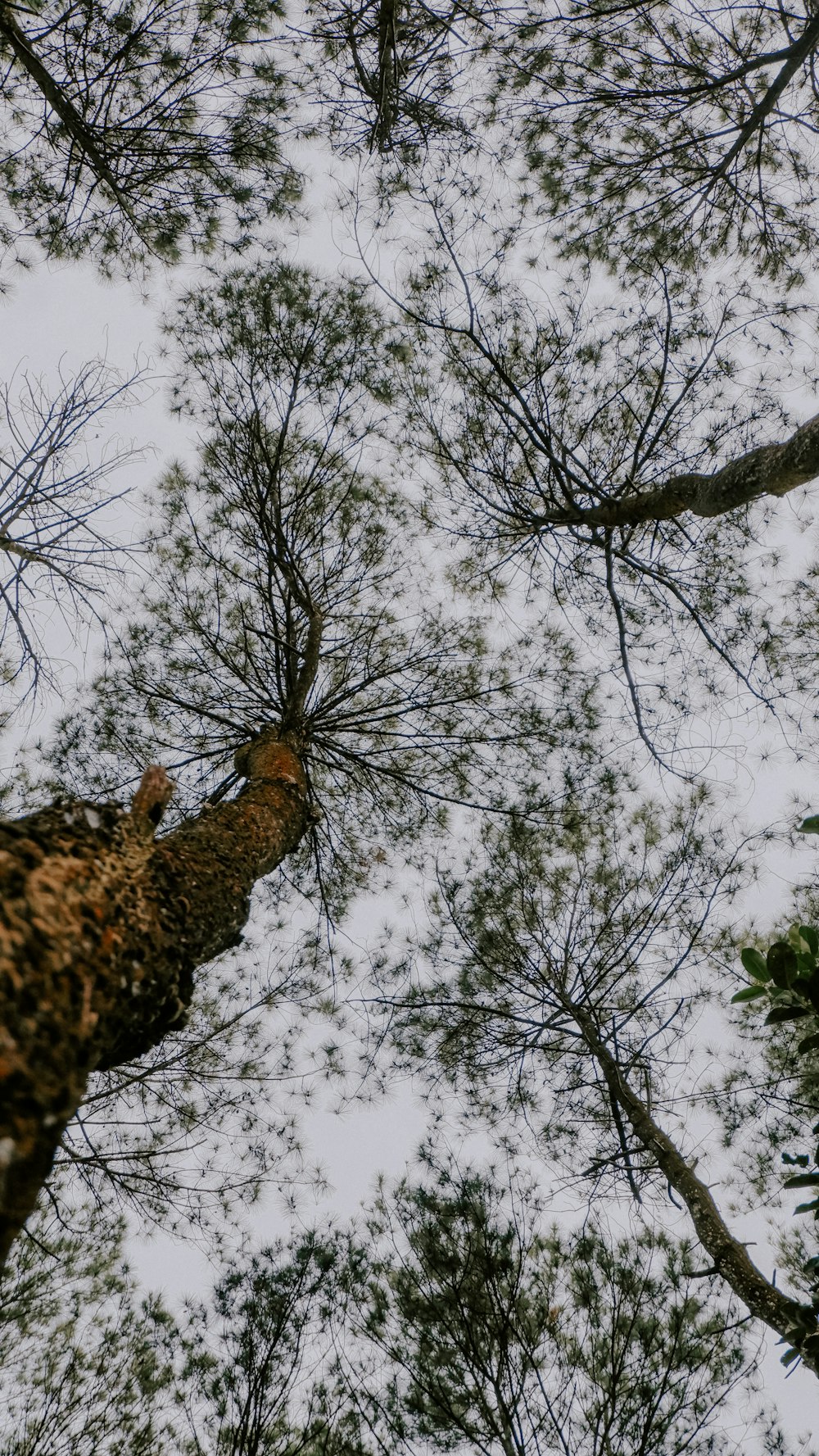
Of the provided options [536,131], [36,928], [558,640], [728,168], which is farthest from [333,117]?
[36,928]

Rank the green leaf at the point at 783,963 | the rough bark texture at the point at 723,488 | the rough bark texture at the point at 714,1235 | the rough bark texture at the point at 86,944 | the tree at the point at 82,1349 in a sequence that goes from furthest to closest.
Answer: the tree at the point at 82,1349, the rough bark texture at the point at 723,488, the rough bark texture at the point at 714,1235, the green leaf at the point at 783,963, the rough bark texture at the point at 86,944

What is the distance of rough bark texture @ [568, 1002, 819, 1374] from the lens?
2203mm

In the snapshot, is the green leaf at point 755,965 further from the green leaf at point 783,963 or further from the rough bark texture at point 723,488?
the rough bark texture at point 723,488


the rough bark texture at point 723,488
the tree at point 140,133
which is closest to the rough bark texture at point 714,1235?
the rough bark texture at point 723,488

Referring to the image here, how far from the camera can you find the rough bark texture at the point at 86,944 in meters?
0.86

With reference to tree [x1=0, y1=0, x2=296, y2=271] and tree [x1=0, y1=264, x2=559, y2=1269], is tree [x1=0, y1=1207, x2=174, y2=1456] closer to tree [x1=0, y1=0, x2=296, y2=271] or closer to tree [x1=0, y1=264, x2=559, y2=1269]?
tree [x1=0, y1=264, x2=559, y2=1269]

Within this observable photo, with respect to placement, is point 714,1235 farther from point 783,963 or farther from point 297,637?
point 297,637

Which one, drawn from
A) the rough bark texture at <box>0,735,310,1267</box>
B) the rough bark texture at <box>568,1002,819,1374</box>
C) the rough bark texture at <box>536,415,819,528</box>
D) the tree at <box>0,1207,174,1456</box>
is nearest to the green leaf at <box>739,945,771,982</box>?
the rough bark texture at <box>568,1002,819,1374</box>

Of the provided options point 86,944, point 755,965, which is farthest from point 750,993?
point 86,944

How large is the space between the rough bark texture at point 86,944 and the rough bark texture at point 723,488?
8.21ft

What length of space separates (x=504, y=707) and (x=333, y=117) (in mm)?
3919

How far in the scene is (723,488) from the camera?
3336 millimetres

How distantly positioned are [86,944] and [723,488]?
3.41 m

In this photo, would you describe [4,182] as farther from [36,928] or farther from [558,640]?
[36,928]
